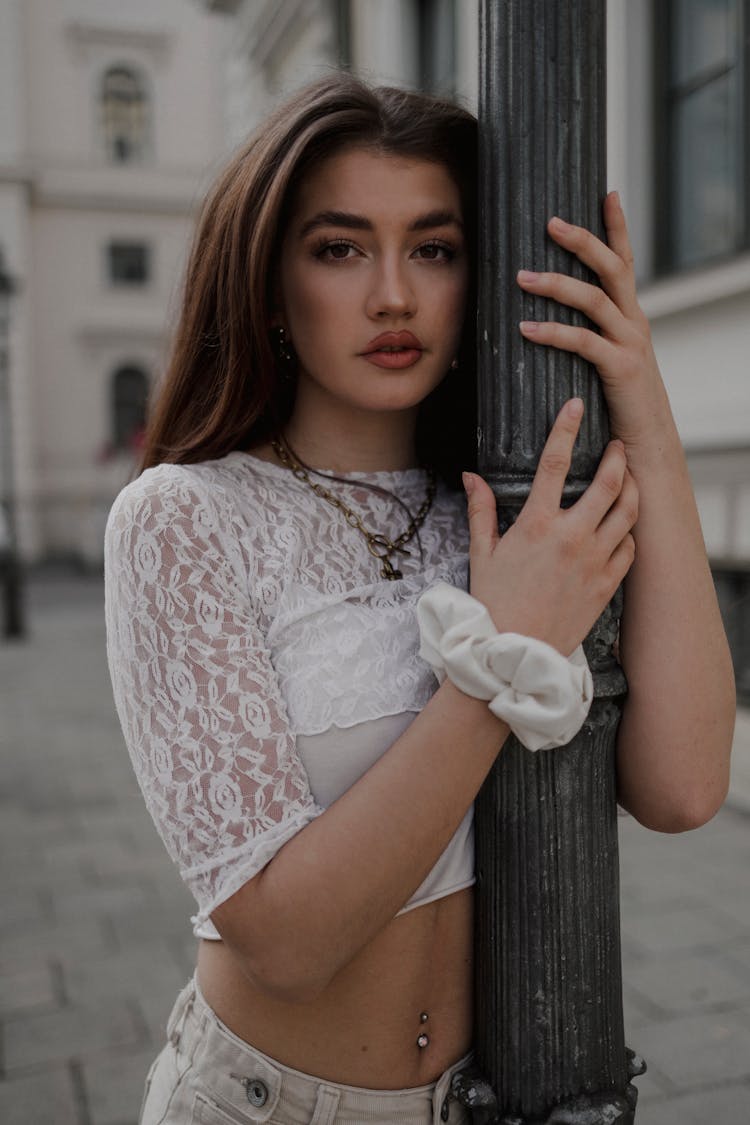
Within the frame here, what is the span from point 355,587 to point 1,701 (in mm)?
7402

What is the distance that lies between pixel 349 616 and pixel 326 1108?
607 millimetres

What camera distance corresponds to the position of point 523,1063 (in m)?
1.24

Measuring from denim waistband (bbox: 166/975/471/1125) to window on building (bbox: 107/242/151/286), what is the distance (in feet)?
78.4

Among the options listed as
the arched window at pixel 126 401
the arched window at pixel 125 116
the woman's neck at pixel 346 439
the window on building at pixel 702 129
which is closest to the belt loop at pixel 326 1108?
the woman's neck at pixel 346 439

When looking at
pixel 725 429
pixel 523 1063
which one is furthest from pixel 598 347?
pixel 725 429

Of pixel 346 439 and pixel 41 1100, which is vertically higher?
pixel 346 439

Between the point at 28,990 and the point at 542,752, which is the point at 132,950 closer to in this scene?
A: the point at 28,990

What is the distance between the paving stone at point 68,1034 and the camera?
311cm

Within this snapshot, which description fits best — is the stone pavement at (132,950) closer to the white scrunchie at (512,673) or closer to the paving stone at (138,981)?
the paving stone at (138,981)

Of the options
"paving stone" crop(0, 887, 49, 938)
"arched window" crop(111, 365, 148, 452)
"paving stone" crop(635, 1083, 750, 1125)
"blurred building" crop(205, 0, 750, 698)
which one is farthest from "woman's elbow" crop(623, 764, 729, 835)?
"arched window" crop(111, 365, 148, 452)

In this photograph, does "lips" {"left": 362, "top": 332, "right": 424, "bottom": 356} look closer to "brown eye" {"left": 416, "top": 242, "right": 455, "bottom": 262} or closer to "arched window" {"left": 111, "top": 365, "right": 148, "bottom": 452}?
"brown eye" {"left": 416, "top": 242, "right": 455, "bottom": 262}

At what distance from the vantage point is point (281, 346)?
62.1 inches

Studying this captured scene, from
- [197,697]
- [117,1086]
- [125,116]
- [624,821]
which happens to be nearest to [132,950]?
[117,1086]

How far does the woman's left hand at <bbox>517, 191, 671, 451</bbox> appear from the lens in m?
1.15
